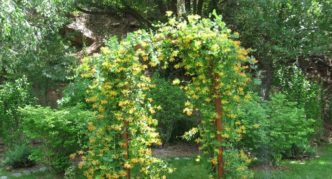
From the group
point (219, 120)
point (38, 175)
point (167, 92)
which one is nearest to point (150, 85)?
point (219, 120)

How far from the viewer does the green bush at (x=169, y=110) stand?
8.70 m

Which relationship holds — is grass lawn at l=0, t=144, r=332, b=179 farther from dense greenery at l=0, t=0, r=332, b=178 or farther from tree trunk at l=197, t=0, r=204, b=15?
tree trunk at l=197, t=0, r=204, b=15

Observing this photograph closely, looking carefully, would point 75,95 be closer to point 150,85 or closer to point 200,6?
point 150,85

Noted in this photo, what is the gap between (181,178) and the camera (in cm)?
688

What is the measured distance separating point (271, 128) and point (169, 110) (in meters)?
2.38

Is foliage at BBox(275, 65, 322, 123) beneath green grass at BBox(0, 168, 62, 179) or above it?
above

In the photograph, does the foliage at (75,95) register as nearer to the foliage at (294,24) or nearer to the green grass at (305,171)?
the green grass at (305,171)

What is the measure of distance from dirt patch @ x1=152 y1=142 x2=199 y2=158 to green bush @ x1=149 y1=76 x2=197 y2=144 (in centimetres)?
19

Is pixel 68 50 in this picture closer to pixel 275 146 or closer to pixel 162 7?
pixel 162 7

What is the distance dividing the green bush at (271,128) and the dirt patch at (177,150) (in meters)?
1.60

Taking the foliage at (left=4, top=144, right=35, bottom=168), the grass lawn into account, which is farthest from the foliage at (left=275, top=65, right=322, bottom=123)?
the foliage at (left=4, top=144, right=35, bottom=168)

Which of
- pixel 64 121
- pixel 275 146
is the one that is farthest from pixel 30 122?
pixel 275 146

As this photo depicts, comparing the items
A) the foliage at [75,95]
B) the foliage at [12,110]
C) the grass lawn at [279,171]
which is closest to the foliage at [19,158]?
the grass lawn at [279,171]

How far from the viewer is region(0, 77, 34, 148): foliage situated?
28.6 ft
